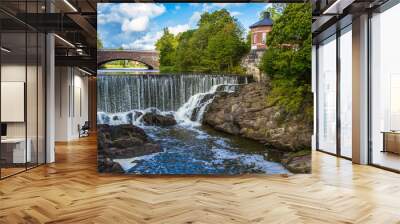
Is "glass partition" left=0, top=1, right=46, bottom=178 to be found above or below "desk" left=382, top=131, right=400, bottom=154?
above

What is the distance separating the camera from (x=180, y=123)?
263 inches

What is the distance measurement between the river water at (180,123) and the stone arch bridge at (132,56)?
0.81 ft

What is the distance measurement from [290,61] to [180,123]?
82.7 inches

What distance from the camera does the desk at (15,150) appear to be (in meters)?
6.36

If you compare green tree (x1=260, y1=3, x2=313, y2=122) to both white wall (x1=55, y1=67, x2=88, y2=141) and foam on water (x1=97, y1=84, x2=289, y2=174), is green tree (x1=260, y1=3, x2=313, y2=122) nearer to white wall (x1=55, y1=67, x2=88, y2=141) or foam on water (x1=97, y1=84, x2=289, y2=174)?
foam on water (x1=97, y1=84, x2=289, y2=174)

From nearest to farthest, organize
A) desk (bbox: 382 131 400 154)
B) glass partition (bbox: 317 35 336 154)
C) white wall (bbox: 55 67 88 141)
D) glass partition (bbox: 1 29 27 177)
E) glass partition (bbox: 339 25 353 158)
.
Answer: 1. glass partition (bbox: 1 29 27 177)
2. desk (bbox: 382 131 400 154)
3. glass partition (bbox: 339 25 353 158)
4. glass partition (bbox: 317 35 336 154)
5. white wall (bbox: 55 67 88 141)

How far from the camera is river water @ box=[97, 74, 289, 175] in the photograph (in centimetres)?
663

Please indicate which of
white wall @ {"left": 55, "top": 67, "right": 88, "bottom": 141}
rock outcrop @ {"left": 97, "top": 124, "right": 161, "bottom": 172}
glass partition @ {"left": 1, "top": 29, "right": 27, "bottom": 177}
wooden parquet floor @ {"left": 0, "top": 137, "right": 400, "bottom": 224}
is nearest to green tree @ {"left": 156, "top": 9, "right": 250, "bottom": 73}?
rock outcrop @ {"left": 97, "top": 124, "right": 161, "bottom": 172}

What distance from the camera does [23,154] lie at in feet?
23.4

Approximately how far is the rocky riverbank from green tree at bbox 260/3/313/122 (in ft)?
0.60

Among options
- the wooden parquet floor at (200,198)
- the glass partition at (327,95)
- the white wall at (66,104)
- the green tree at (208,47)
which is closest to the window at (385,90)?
the wooden parquet floor at (200,198)

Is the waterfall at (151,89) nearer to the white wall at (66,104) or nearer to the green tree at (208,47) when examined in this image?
the green tree at (208,47)

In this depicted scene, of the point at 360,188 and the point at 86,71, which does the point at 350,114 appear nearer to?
the point at 360,188

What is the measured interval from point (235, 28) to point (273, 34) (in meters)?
0.64
